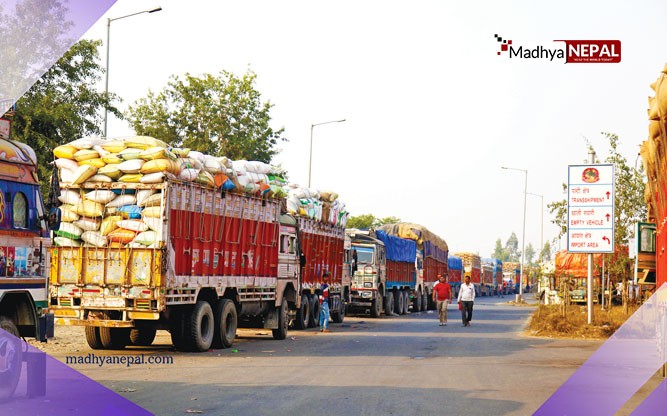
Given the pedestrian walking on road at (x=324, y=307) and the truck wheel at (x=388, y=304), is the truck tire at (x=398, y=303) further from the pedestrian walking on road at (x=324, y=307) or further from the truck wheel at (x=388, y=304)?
the pedestrian walking on road at (x=324, y=307)

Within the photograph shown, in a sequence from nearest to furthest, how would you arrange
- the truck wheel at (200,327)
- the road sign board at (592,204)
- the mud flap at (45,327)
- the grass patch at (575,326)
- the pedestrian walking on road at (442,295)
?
the mud flap at (45,327) → the truck wheel at (200,327) → the grass patch at (575,326) → the road sign board at (592,204) → the pedestrian walking on road at (442,295)

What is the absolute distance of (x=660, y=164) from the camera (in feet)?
44.5

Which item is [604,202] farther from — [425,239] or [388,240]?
[425,239]

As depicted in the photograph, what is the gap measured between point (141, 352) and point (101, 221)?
260 centimetres

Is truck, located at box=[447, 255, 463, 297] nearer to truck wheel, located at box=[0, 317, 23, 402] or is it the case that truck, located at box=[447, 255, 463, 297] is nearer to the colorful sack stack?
the colorful sack stack

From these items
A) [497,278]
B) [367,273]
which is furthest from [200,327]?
[497,278]

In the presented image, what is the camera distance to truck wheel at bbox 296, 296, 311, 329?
86.5 ft

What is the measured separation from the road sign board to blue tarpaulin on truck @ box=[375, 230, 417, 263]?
13.0 meters

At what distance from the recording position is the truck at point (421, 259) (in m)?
44.4

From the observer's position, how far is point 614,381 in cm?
1393

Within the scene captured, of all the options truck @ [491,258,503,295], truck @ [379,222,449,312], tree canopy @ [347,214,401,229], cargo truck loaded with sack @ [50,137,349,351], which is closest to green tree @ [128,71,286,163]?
truck @ [379,222,449,312]

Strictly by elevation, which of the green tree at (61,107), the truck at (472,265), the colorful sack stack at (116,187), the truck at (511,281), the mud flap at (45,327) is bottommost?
the truck at (511,281)

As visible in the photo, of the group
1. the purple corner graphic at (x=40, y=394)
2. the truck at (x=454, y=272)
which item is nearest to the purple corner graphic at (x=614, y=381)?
the purple corner graphic at (x=40, y=394)

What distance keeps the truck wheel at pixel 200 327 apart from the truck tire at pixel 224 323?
1.37 ft
